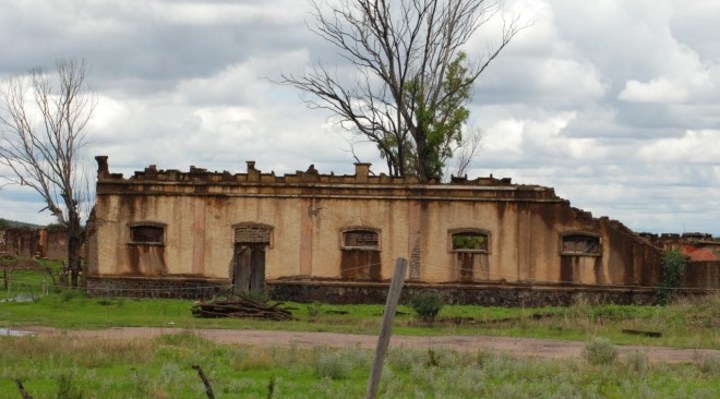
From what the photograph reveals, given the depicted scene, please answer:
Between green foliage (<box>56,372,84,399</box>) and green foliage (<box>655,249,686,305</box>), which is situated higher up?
green foliage (<box>655,249,686,305</box>)

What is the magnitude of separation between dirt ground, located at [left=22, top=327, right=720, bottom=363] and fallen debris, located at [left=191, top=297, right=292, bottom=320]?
403 cm

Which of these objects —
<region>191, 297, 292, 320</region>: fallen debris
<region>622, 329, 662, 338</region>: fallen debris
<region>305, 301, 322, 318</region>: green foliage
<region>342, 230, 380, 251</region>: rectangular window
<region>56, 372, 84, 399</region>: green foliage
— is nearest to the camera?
<region>56, 372, 84, 399</region>: green foliage

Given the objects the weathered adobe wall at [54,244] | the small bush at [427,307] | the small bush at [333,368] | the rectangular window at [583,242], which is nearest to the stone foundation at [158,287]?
the small bush at [427,307]

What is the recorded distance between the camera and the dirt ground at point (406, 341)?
907 inches

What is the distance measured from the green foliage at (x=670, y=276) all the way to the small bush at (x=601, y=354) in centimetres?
1664

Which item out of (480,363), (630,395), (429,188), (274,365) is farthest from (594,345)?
(429,188)

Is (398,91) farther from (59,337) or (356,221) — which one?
(59,337)

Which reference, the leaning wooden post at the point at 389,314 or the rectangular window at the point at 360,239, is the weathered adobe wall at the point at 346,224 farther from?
the leaning wooden post at the point at 389,314

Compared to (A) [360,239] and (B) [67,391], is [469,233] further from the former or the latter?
(B) [67,391]

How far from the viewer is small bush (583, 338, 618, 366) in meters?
20.0

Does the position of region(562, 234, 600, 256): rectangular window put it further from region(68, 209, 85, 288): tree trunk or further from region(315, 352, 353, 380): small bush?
region(315, 352, 353, 380): small bush

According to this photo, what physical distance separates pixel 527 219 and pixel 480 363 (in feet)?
56.9

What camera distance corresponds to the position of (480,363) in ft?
65.0

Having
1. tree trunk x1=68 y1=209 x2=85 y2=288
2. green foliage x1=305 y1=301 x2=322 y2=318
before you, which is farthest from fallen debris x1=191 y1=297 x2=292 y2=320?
tree trunk x1=68 y1=209 x2=85 y2=288
